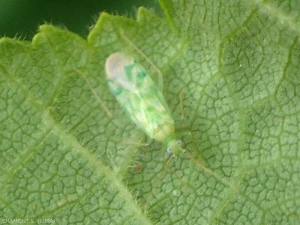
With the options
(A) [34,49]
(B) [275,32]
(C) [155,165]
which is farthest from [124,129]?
(B) [275,32]

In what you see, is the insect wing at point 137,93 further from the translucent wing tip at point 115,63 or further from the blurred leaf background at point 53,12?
the blurred leaf background at point 53,12

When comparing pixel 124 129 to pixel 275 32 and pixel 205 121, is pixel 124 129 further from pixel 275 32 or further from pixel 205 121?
→ pixel 275 32

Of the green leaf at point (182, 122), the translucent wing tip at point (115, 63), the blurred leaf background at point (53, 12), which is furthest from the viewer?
the blurred leaf background at point (53, 12)

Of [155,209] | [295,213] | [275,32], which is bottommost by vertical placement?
[295,213]

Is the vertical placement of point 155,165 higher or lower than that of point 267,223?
higher

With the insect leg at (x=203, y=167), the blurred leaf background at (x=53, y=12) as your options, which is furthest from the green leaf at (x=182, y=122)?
the blurred leaf background at (x=53, y=12)

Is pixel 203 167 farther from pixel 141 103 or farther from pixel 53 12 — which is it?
pixel 53 12
